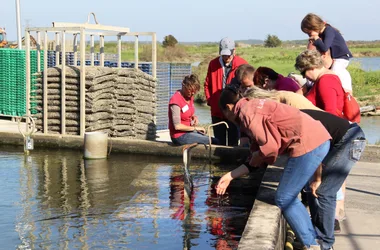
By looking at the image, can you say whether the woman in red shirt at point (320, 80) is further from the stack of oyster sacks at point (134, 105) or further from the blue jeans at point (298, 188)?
the stack of oyster sacks at point (134, 105)

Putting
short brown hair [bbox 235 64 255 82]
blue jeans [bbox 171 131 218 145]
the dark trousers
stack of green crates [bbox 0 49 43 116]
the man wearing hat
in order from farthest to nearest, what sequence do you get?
1. stack of green crates [bbox 0 49 43 116]
2. the dark trousers
3. blue jeans [bbox 171 131 218 145]
4. the man wearing hat
5. short brown hair [bbox 235 64 255 82]

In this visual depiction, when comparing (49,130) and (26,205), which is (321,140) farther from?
(49,130)

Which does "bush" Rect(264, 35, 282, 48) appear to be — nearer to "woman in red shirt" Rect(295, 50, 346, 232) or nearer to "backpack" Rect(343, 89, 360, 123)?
"backpack" Rect(343, 89, 360, 123)

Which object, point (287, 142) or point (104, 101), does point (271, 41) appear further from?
point (287, 142)

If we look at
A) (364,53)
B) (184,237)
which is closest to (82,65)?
(184,237)

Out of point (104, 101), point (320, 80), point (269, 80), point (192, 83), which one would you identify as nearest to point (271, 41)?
point (104, 101)

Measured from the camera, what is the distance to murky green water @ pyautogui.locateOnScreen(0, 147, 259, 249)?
713 cm

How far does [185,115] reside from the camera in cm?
1064

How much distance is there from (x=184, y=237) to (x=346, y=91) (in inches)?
87.2

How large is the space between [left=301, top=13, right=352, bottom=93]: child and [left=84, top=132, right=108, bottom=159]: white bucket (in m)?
4.68

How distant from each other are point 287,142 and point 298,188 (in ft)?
1.50

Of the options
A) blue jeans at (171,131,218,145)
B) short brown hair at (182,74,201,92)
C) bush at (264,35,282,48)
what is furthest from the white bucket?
bush at (264,35,282,48)

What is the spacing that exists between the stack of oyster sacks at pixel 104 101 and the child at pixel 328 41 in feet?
18.7

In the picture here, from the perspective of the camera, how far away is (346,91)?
7336mm
